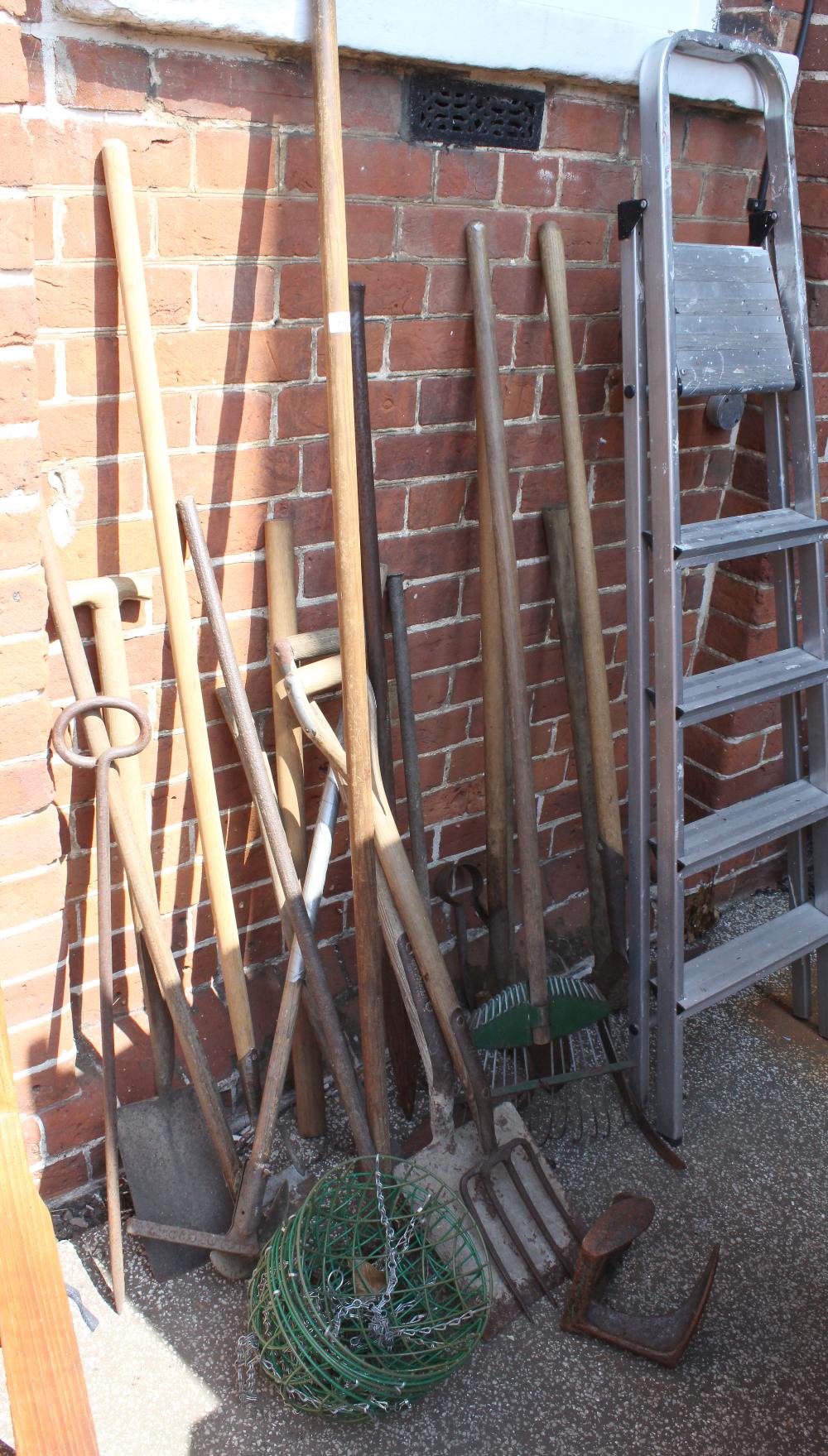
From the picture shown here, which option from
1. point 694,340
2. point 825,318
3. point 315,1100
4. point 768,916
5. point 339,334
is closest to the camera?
point 339,334

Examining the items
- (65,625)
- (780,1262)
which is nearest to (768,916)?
(780,1262)

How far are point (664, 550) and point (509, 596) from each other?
319 millimetres

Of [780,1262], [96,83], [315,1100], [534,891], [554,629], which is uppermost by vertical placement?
[96,83]

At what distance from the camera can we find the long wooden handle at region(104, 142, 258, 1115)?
1.66m

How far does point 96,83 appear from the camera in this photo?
1.63 meters

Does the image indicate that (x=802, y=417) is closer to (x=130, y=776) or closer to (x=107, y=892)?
(x=130, y=776)

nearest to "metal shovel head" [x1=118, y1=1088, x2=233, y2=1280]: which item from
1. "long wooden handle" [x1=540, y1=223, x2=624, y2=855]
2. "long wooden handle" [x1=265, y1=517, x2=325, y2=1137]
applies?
"long wooden handle" [x1=265, y1=517, x2=325, y2=1137]

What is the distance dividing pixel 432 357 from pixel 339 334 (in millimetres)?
458

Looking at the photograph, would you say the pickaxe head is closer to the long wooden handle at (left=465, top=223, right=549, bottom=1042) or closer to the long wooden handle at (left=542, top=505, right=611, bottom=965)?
the long wooden handle at (left=465, top=223, right=549, bottom=1042)

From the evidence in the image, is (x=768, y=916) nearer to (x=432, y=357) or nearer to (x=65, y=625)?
(x=432, y=357)

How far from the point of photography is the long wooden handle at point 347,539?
1693 millimetres

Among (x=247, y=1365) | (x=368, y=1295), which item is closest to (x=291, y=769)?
(x=368, y=1295)

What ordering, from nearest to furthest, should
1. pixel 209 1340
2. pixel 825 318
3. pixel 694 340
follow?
pixel 209 1340, pixel 694 340, pixel 825 318

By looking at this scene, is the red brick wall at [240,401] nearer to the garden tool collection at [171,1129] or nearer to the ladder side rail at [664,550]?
the garden tool collection at [171,1129]
